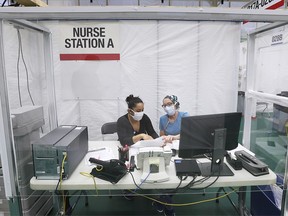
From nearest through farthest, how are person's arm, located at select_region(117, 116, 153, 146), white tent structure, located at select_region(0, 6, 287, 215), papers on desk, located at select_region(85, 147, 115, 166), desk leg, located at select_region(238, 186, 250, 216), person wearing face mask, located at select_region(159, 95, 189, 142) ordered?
papers on desk, located at select_region(85, 147, 115, 166) → desk leg, located at select_region(238, 186, 250, 216) → person's arm, located at select_region(117, 116, 153, 146) → person wearing face mask, located at select_region(159, 95, 189, 142) → white tent structure, located at select_region(0, 6, 287, 215)

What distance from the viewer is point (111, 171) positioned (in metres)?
1.45

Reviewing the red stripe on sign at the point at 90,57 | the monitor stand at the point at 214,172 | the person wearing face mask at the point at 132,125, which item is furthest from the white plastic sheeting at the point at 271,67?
the monitor stand at the point at 214,172

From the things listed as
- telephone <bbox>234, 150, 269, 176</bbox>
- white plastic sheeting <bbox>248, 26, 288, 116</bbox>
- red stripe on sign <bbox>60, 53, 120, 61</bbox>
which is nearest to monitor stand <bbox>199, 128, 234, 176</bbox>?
telephone <bbox>234, 150, 269, 176</bbox>

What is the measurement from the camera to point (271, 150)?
3328 millimetres

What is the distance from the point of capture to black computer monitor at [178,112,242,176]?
4.71ft

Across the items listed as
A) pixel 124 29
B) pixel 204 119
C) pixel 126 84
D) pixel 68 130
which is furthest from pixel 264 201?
pixel 124 29

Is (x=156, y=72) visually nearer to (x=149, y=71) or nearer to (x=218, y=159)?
(x=149, y=71)

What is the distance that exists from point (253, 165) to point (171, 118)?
105 cm

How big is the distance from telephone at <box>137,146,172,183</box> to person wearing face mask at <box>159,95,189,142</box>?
87cm

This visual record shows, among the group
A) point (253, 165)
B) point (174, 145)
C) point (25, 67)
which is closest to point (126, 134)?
point (174, 145)

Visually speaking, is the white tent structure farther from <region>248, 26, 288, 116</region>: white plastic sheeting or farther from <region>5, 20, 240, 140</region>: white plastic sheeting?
<region>248, 26, 288, 116</region>: white plastic sheeting

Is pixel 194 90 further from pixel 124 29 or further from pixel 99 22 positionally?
pixel 99 22

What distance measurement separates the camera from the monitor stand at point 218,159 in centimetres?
145

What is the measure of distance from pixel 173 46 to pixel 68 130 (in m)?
2.03
